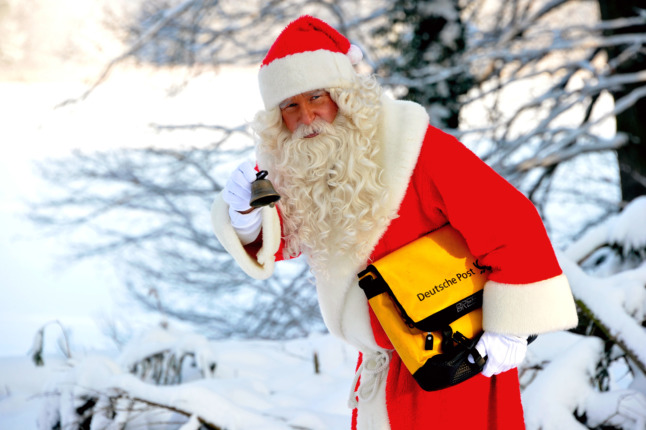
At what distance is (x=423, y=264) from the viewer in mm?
1343

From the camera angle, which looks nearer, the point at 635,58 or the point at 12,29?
the point at 635,58

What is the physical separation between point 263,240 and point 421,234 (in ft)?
1.42

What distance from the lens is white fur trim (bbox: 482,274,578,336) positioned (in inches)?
50.3

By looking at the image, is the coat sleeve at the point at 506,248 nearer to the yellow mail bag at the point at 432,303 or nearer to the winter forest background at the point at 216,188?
the yellow mail bag at the point at 432,303

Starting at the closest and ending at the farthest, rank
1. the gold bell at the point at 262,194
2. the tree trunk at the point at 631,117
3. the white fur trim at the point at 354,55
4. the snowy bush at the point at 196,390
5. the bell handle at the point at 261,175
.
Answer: the gold bell at the point at 262,194 < the bell handle at the point at 261,175 < the white fur trim at the point at 354,55 < the snowy bush at the point at 196,390 < the tree trunk at the point at 631,117

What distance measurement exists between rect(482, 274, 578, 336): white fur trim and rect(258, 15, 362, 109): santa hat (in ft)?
2.20

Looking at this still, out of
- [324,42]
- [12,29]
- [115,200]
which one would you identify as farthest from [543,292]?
[12,29]

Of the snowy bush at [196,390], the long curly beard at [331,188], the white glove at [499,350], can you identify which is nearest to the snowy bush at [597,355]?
the white glove at [499,350]

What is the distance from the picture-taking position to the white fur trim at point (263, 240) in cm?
147

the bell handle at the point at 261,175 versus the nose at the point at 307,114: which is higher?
the nose at the point at 307,114

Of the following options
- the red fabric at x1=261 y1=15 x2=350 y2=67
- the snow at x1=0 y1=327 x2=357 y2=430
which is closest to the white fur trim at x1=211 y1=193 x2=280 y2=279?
the red fabric at x1=261 y1=15 x2=350 y2=67

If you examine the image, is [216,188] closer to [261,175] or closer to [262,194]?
[261,175]

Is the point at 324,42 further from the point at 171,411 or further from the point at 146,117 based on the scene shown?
the point at 146,117

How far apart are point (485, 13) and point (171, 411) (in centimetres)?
538
